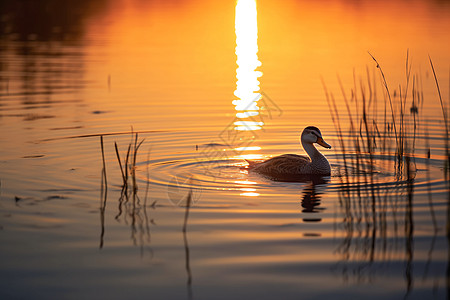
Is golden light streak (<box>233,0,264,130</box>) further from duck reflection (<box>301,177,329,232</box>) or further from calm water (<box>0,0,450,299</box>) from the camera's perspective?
duck reflection (<box>301,177,329,232</box>)

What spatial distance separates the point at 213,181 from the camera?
9.91 metres

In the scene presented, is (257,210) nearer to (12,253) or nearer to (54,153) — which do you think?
(12,253)

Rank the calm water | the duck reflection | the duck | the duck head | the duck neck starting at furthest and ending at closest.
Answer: the duck head → the duck neck → the duck → the duck reflection → the calm water

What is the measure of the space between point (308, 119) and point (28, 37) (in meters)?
19.0

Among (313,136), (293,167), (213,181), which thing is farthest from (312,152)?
(213,181)

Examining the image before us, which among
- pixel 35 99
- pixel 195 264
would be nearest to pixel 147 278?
pixel 195 264

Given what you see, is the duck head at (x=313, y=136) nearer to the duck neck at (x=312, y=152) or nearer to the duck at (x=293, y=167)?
the duck neck at (x=312, y=152)

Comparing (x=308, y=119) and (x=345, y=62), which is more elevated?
(x=345, y=62)

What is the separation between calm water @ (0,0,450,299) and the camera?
6246 mm

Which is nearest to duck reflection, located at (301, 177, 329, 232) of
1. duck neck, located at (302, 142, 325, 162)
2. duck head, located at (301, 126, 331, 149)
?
duck neck, located at (302, 142, 325, 162)

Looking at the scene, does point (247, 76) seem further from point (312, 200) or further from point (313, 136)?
point (312, 200)

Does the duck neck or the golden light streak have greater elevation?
the golden light streak

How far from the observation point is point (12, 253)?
6.82 metres

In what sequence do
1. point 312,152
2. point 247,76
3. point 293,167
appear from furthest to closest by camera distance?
point 247,76 < point 312,152 < point 293,167
